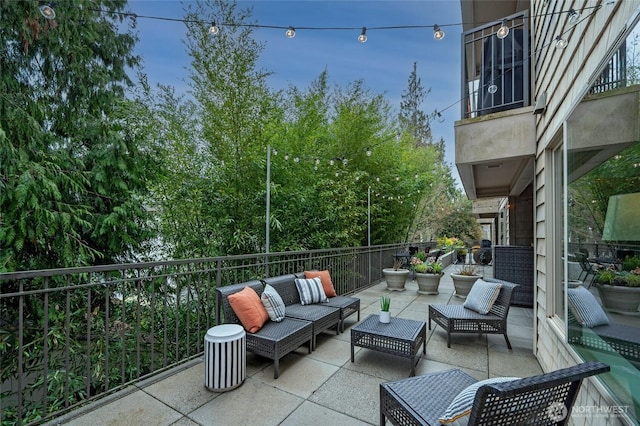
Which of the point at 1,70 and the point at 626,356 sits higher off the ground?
the point at 1,70

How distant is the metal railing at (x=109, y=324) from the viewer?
7.76 ft

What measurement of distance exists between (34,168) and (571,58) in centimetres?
512

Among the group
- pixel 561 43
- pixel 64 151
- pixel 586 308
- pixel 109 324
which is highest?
pixel 561 43

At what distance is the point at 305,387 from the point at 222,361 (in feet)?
2.38

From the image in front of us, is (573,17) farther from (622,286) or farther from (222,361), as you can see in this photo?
(222,361)

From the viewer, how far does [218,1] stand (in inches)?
162

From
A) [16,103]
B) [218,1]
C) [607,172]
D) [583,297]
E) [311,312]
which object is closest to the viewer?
[607,172]

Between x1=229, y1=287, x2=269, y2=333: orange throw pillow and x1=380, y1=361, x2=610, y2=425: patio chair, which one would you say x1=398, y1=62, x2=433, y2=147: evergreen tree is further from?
x1=380, y1=361, x2=610, y2=425: patio chair

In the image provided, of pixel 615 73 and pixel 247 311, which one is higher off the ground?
pixel 615 73

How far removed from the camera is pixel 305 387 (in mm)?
2414

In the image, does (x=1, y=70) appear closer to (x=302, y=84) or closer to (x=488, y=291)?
(x=302, y=84)

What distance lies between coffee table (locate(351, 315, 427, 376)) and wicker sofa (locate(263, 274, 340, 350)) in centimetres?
45

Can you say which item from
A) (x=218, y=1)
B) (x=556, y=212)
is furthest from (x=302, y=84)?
(x=556, y=212)

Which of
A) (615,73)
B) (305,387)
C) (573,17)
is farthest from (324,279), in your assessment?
(573,17)
